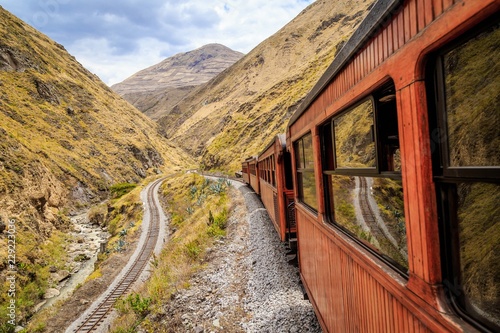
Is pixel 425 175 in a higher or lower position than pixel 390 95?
lower

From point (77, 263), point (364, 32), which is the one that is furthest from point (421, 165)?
point (77, 263)

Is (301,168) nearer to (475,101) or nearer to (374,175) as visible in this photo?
(374,175)

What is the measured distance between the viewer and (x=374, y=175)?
86.7 inches

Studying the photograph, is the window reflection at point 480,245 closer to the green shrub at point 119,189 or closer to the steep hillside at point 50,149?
the steep hillside at point 50,149

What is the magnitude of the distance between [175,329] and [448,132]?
7003mm

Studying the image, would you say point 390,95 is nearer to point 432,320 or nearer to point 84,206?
point 432,320

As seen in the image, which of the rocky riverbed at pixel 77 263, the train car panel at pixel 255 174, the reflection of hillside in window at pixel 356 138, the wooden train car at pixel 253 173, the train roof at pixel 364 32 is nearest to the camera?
the train roof at pixel 364 32

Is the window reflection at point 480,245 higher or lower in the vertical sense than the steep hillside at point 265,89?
lower

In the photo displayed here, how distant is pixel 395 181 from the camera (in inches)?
77.8

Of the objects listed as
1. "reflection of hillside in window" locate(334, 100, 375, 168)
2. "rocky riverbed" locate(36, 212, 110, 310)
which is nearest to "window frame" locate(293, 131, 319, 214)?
"reflection of hillside in window" locate(334, 100, 375, 168)

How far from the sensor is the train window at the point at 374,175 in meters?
2.00

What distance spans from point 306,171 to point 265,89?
Answer: 73.1m

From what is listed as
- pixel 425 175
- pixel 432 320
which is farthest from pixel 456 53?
pixel 432 320

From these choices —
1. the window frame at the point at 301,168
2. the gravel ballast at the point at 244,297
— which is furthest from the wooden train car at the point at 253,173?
the window frame at the point at 301,168
